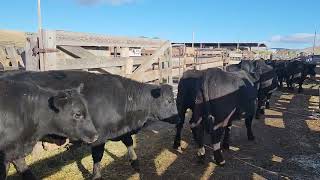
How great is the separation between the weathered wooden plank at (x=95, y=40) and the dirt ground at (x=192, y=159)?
2.29 m

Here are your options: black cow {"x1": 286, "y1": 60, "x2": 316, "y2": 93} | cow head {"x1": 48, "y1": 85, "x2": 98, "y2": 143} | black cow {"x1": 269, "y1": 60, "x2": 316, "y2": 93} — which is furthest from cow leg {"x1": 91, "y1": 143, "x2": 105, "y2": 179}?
black cow {"x1": 286, "y1": 60, "x2": 316, "y2": 93}

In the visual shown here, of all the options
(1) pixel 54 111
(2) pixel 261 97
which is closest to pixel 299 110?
(2) pixel 261 97

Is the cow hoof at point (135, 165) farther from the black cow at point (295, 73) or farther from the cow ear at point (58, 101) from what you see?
the black cow at point (295, 73)

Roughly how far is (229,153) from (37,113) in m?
4.26

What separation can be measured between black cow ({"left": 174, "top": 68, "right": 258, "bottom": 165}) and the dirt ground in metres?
0.43

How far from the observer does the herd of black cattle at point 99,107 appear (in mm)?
5133

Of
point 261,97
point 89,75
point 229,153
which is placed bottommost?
point 229,153

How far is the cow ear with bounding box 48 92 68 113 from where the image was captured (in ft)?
16.9

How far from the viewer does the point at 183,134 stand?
9203 mm

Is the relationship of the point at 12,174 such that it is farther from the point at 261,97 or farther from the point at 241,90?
the point at 261,97

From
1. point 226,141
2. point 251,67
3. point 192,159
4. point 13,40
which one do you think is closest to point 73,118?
point 192,159

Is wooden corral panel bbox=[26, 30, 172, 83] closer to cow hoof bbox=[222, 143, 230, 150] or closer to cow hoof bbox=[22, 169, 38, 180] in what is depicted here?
cow hoof bbox=[22, 169, 38, 180]

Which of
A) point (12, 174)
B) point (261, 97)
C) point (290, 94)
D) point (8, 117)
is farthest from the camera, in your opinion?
point (290, 94)

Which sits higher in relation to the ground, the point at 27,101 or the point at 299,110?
the point at 27,101
